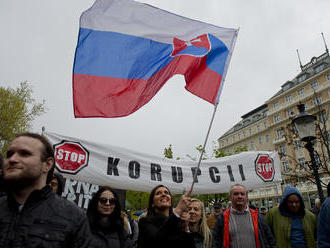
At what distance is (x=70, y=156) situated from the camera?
4262 mm

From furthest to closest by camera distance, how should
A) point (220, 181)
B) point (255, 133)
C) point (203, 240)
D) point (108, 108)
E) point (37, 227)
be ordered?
point (255, 133)
point (220, 181)
point (108, 108)
point (203, 240)
point (37, 227)

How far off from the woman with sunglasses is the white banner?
3.92 feet

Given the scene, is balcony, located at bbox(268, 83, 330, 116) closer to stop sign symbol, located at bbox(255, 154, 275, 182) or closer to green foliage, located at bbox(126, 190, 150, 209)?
green foliage, located at bbox(126, 190, 150, 209)

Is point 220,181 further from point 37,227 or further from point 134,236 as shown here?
point 37,227

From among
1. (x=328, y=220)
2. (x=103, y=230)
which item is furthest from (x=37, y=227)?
(x=328, y=220)

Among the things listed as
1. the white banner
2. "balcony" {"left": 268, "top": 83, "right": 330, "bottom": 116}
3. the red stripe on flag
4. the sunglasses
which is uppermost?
"balcony" {"left": 268, "top": 83, "right": 330, "bottom": 116}

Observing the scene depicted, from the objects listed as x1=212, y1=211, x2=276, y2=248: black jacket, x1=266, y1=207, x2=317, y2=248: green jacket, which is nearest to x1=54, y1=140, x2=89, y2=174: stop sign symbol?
x1=212, y1=211, x2=276, y2=248: black jacket

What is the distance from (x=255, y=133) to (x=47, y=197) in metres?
53.2

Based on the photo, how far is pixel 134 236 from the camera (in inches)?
163

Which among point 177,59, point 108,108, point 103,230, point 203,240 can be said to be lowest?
point 203,240

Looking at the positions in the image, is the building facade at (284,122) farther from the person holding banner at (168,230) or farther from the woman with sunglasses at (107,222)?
the person holding banner at (168,230)

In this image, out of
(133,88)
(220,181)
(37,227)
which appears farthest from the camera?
(220,181)

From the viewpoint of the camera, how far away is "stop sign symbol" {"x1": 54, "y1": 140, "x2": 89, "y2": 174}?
4.13m

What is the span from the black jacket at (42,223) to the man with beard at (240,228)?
245 centimetres
